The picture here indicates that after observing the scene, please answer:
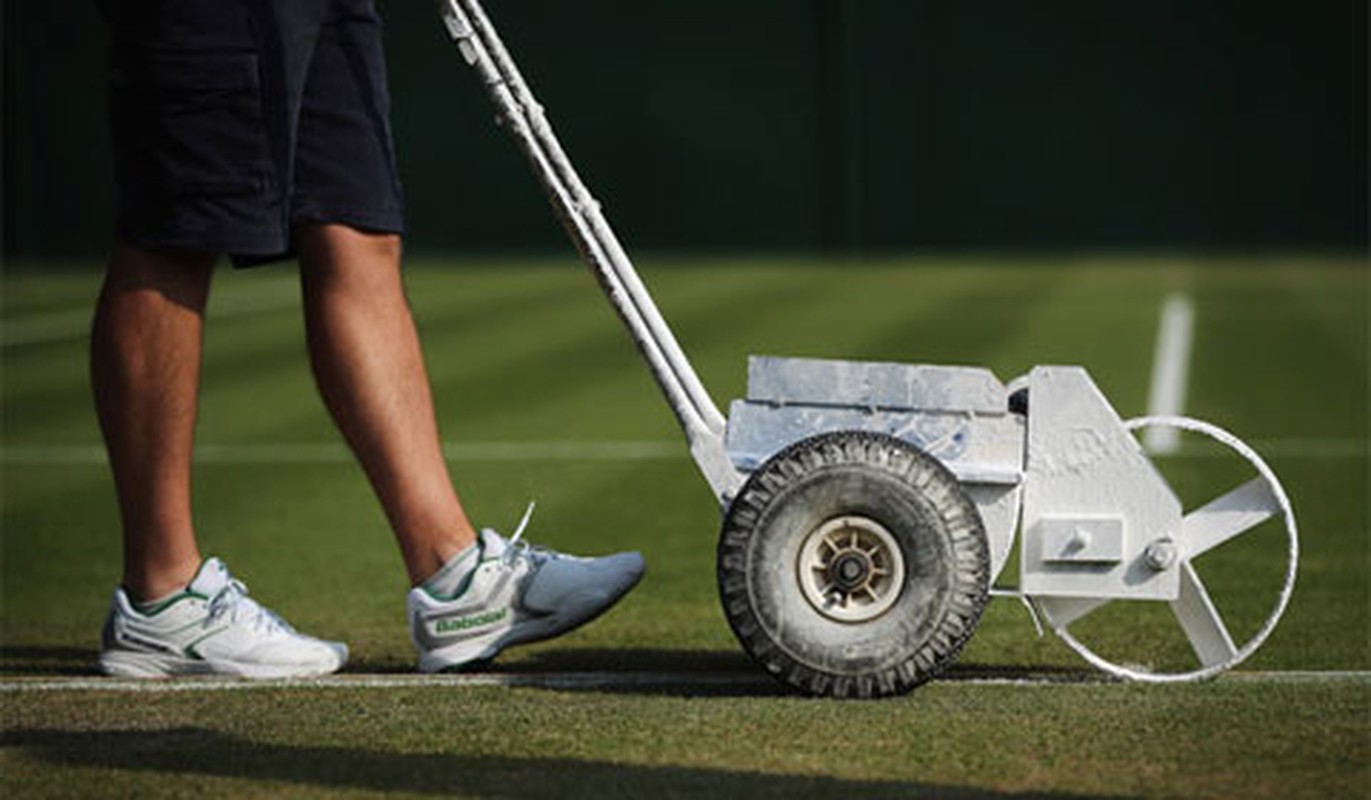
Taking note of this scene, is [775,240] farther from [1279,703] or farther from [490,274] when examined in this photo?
[1279,703]

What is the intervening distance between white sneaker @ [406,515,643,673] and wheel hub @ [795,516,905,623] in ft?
1.85

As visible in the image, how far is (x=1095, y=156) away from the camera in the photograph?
2328 centimetres

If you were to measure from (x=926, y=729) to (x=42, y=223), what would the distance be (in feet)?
69.1

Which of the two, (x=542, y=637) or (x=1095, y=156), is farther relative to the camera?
(x=1095, y=156)

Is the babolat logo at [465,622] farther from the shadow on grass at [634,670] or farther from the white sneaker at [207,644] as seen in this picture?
the white sneaker at [207,644]

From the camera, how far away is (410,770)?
3797 millimetres

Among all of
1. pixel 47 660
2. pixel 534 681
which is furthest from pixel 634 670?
pixel 47 660

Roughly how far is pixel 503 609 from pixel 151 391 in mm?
714

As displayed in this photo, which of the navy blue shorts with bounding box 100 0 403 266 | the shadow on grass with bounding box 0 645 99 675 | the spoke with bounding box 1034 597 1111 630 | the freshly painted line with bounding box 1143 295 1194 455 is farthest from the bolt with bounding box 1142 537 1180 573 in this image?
the freshly painted line with bounding box 1143 295 1194 455

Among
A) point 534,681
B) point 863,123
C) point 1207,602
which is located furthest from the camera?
point 863,123

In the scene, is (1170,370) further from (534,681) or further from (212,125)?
(212,125)

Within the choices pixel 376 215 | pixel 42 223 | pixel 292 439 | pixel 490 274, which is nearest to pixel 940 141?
pixel 490 274

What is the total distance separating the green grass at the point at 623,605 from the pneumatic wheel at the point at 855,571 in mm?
81

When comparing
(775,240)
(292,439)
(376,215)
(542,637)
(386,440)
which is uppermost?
(376,215)
